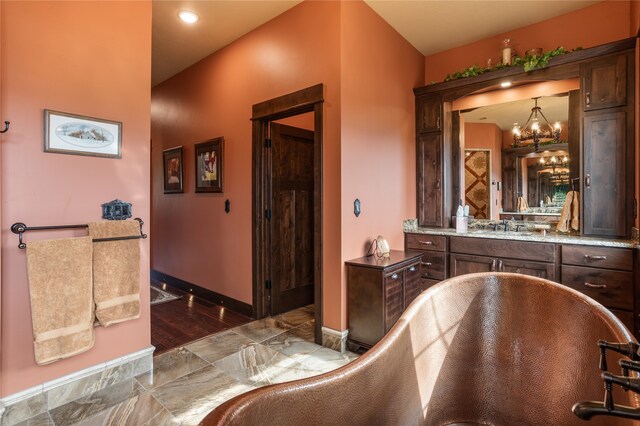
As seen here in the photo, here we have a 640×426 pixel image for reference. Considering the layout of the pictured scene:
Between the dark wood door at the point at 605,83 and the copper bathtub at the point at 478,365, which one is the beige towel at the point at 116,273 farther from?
the dark wood door at the point at 605,83

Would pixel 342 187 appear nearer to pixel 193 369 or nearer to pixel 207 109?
pixel 193 369

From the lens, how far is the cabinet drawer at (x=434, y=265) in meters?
3.37

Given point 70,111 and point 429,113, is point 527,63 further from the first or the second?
point 70,111

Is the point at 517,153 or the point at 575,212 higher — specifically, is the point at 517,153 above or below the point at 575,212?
above

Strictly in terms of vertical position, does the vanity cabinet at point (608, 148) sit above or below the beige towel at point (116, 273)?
above

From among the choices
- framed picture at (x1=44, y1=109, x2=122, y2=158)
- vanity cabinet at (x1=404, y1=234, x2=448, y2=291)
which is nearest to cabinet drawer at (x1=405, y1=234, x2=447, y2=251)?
vanity cabinet at (x1=404, y1=234, x2=448, y2=291)

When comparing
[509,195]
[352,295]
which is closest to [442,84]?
[509,195]

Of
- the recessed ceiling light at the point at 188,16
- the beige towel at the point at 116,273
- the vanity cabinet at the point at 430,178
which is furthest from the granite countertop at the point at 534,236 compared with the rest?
the recessed ceiling light at the point at 188,16

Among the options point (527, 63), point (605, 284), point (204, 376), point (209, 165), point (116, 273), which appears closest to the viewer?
point (116, 273)

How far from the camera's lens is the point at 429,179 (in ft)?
12.3

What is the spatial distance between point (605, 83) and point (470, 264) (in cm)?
192

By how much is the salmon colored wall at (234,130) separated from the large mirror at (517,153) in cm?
188

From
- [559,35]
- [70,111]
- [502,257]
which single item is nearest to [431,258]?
[502,257]

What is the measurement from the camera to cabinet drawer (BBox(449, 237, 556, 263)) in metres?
2.82
